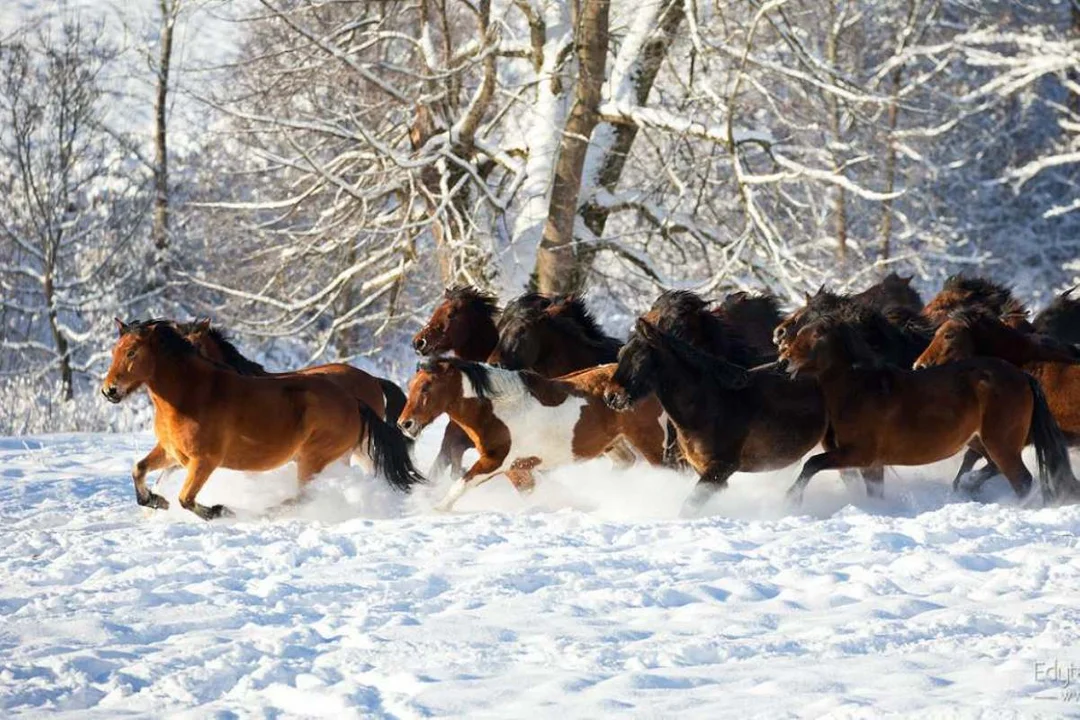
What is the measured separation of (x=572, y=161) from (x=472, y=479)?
7.65 meters

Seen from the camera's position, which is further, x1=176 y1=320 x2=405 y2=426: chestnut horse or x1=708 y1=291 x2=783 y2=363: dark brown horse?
x1=708 y1=291 x2=783 y2=363: dark brown horse

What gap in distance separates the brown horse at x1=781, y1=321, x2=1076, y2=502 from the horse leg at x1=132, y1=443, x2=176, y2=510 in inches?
151

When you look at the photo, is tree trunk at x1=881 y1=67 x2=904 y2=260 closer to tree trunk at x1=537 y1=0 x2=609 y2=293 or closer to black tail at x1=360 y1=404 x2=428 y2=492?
tree trunk at x1=537 y1=0 x2=609 y2=293

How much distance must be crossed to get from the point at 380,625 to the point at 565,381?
359 cm

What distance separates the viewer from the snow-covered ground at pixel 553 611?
421 centimetres

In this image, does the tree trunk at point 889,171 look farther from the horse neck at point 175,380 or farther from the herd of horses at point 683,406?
the horse neck at point 175,380

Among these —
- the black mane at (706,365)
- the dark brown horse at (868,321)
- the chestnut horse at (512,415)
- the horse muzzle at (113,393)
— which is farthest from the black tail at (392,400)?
the dark brown horse at (868,321)

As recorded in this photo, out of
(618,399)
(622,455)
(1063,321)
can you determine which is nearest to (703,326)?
(622,455)

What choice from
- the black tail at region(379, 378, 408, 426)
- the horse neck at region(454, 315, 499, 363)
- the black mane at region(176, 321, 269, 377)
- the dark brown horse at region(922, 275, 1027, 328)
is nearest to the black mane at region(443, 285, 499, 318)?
the horse neck at region(454, 315, 499, 363)

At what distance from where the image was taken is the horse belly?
8.09 metres

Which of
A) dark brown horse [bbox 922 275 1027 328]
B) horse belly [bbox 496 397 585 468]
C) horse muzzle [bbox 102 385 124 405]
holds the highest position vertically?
dark brown horse [bbox 922 275 1027 328]

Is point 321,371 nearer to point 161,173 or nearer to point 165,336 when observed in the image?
point 165,336

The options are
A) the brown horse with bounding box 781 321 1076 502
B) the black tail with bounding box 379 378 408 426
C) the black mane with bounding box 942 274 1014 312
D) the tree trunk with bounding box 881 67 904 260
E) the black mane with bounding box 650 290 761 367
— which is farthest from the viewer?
the tree trunk with bounding box 881 67 904 260

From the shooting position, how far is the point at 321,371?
9016 mm
